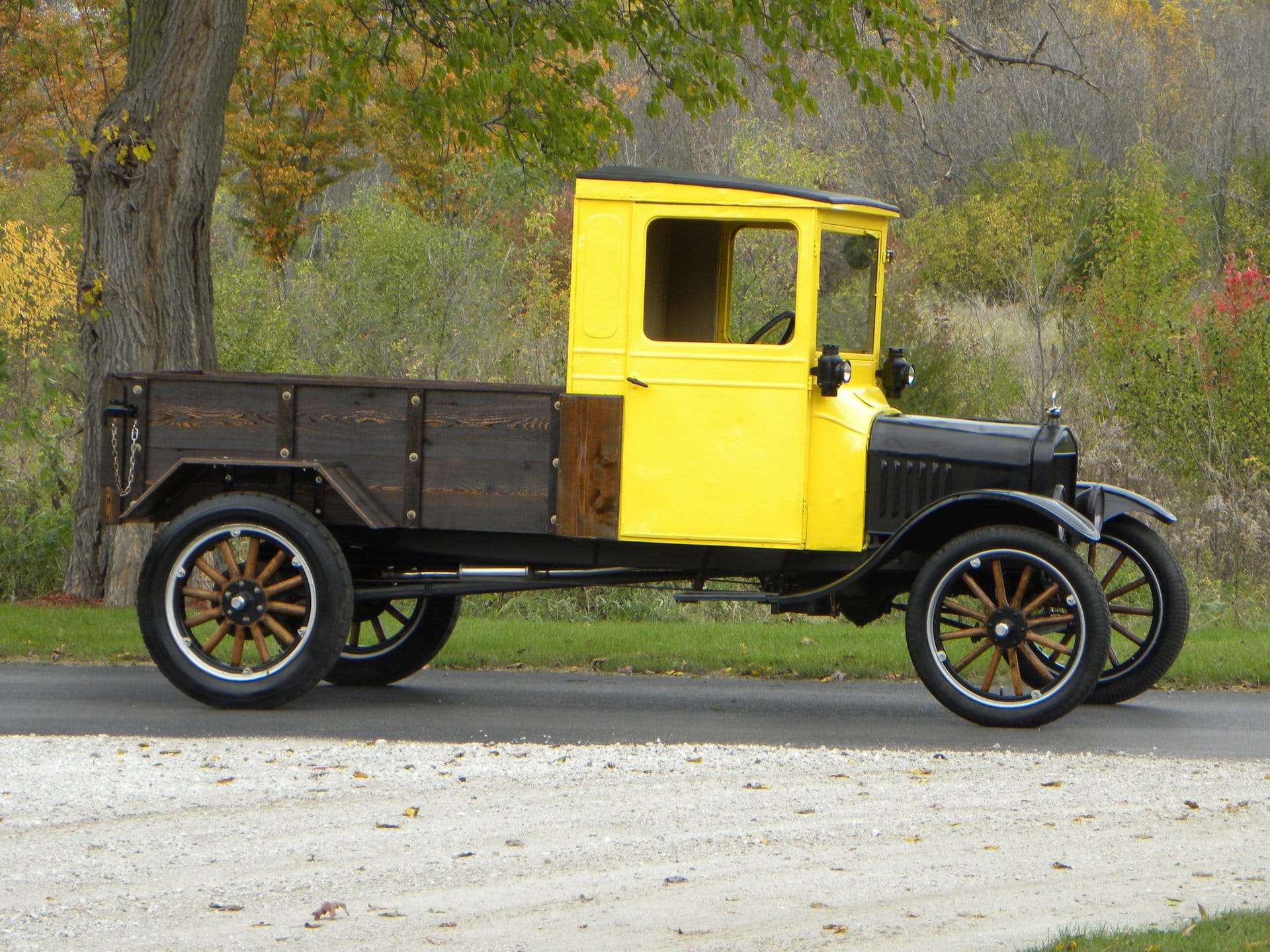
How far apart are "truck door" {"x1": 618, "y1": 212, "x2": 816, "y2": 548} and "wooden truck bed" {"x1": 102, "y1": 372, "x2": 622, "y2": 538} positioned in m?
0.17

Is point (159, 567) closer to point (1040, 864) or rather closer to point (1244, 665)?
point (1040, 864)

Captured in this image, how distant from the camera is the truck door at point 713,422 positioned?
7797 mm

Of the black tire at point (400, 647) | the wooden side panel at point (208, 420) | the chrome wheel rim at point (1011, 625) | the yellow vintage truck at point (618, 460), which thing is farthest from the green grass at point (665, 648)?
the wooden side panel at point (208, 420)

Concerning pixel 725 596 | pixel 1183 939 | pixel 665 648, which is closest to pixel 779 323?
pixel 725 596

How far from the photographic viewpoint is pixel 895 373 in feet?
27.7

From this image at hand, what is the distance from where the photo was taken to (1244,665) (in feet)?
30.9

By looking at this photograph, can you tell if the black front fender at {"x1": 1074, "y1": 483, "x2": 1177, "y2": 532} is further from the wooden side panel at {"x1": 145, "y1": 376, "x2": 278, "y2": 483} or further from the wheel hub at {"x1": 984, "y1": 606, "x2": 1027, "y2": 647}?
the wooden side panel at {"x1": 145, "y1": 376, "x2": 278, "y2": 483}

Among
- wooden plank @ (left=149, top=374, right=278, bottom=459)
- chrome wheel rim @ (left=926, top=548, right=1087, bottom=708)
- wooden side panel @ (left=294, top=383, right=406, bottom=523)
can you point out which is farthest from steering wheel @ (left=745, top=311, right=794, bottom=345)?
wooden plank @ (left=149, top=374, right=278, bottom=459)

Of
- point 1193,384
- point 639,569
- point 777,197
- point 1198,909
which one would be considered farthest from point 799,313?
point 1193,384

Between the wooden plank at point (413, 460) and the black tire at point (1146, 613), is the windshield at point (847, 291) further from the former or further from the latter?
the wooden plank at point (413, 460)

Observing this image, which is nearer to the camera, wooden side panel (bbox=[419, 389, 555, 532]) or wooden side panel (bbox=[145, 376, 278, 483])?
wooden side panel (bbox=[419, 389, 555, 532])

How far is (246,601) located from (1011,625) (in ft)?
12.2

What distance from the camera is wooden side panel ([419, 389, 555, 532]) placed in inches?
310

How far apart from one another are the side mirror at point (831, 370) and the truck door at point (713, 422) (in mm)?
92
